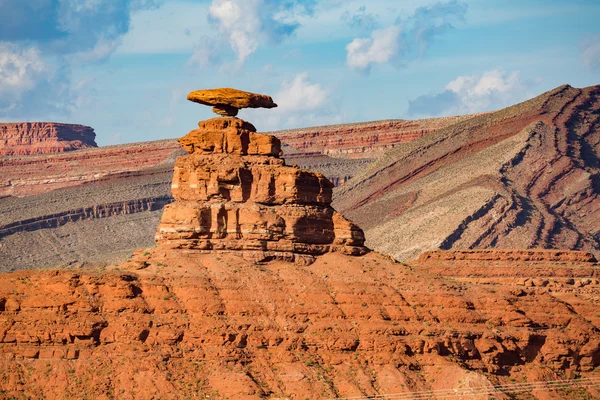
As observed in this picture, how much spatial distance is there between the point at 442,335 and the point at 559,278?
31.4 m

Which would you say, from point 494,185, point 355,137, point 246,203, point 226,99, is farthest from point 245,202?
point 355,137

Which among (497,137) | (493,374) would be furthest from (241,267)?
(497,137)

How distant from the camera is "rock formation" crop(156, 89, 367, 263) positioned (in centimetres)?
6819

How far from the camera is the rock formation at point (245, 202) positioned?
68188mm

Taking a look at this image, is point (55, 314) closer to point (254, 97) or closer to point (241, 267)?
point (241, 267)

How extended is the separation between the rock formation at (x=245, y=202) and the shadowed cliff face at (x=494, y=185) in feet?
154

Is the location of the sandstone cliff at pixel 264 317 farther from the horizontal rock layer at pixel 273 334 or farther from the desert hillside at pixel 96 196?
Answer: the desert hillside at pixel 96 196

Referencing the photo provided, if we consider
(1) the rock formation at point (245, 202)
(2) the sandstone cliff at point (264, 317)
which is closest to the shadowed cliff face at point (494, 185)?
(2) the sandstone cliff at point (264, 317)

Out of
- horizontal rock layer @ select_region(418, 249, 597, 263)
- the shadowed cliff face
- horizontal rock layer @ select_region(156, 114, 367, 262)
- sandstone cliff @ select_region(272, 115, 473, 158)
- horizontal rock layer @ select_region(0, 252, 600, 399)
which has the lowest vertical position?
horizontal rock layer @ select_region(0, 252, 600, 399)

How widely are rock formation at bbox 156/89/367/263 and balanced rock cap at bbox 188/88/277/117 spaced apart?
0.14 feet

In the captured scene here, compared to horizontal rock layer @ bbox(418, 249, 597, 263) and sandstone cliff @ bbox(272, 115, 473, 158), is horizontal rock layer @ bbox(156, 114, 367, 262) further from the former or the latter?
sandstone cliff @ bbox(272, 115, 473, 158)

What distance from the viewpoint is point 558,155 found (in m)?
138

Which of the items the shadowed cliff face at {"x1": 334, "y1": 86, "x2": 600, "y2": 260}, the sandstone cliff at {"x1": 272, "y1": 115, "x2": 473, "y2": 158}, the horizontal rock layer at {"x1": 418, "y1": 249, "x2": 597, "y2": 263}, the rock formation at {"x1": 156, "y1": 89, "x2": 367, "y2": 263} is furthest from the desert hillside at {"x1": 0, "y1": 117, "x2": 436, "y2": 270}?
the rock formation at {"x1": 156, "y1": 89, "x2": 367, "y2": 263}

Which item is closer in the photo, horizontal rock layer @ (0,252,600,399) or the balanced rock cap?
horizontal rock layer @ (0,252,600,399)
